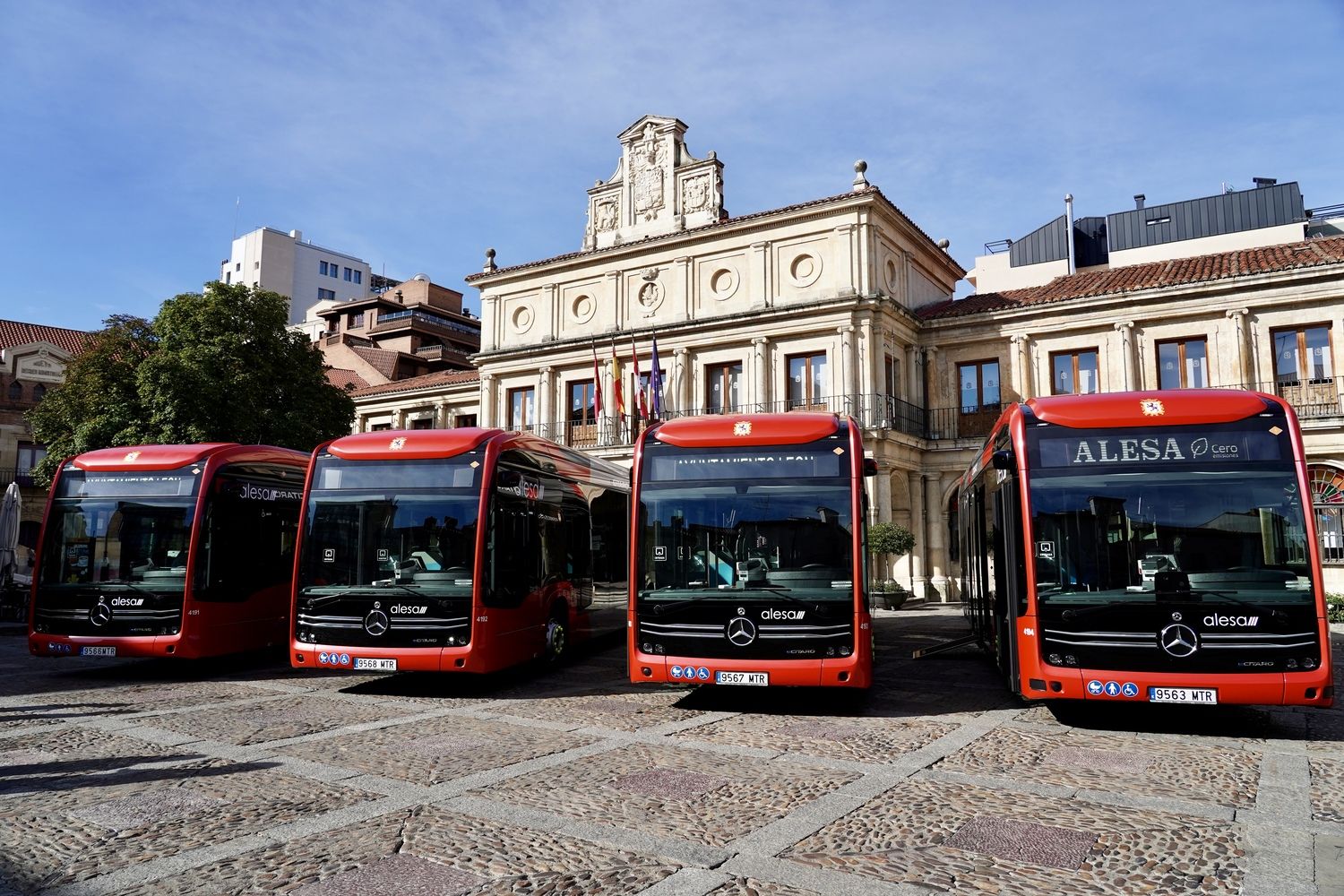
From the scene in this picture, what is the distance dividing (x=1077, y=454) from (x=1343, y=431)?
20492 millimetres

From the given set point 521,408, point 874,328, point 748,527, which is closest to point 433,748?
point 748,527

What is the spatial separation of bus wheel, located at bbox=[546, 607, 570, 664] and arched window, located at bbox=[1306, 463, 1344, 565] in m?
20.2

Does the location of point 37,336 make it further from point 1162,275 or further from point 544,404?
point 1162,275

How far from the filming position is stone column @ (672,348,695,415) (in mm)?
30078

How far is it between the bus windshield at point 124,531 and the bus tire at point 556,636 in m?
4.56

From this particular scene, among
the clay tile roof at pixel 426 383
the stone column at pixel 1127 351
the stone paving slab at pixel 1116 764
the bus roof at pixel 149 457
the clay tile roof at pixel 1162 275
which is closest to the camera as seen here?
the stone paving slab at pixel 1116 764

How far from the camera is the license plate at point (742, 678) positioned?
8781 millimetres

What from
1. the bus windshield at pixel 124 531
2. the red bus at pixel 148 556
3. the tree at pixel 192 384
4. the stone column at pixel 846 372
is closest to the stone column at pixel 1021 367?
the stone column at pixel 846 372

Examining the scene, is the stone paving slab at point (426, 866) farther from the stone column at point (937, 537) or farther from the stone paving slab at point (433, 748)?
the stone column at point (937, 537)

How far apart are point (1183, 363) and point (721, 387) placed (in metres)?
13.5

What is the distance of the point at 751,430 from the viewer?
958 cm

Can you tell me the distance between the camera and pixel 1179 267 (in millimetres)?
27578

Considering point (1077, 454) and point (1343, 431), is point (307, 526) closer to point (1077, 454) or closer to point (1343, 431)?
point (1077, 454)

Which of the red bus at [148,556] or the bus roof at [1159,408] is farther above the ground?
the bus roof at [1159,408]
